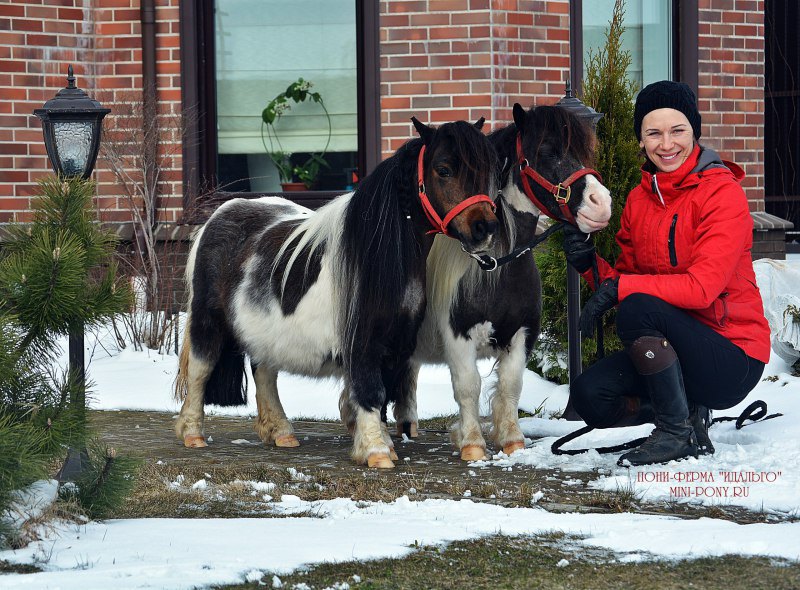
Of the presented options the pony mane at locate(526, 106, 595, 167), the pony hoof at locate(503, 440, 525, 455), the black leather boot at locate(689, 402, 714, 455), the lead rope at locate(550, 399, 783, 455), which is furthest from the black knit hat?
the pony hoof at locate(503, 440, 525, 455)

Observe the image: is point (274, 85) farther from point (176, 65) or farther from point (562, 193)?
point (562, 193)

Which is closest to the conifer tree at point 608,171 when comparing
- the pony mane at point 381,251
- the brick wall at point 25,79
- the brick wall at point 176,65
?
the pony mane at point 381,251

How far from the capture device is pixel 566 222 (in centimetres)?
514

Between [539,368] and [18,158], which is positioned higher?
[18,158]

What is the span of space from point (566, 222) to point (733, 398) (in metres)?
1.07

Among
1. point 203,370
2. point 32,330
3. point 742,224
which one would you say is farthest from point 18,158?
point 742,224

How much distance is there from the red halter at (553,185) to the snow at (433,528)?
112 centimetres

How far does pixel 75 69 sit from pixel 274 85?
1768 mm

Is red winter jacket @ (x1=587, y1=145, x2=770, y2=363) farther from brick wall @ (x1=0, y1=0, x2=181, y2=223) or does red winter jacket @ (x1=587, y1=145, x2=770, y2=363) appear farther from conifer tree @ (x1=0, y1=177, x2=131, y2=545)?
brick wall @ (x1=0, y1=0, x2=181, y2=223)

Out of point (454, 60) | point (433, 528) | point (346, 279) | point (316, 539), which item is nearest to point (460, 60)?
point (454, 60)

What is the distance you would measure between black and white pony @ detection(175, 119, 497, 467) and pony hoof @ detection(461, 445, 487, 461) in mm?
362

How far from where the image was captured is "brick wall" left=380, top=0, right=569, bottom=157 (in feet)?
31.1

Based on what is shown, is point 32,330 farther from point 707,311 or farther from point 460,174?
point 707,311

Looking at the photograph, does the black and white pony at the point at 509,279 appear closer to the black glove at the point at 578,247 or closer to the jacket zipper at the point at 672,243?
the black glove at the point at 578,247
